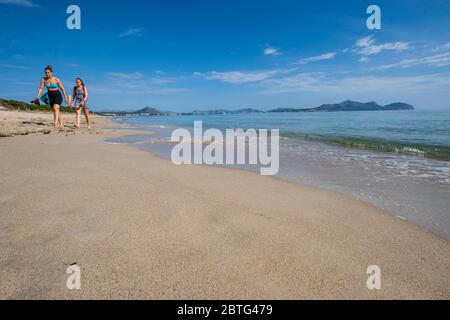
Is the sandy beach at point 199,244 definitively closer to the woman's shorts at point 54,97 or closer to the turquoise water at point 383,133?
the turquoise water at point 383,133

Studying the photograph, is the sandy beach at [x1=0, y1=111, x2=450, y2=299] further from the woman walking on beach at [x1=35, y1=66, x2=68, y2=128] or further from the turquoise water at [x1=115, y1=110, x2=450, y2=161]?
the woman walking on beach at [x1=35, y1=66, x2=68, y2=128]

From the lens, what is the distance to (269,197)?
11.3ft

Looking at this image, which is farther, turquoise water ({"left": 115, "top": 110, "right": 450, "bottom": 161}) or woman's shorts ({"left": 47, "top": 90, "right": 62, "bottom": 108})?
woman's shorts ({"left": 47, "top": 90, "right": 62, "bottom": 108})

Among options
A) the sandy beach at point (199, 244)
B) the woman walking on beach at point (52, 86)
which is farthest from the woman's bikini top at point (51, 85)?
the sandy beach at point (199, 244)

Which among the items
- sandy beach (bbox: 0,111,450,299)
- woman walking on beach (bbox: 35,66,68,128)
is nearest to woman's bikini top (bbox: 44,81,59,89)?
woman walking on beach (bbox: 35,66,68,128)

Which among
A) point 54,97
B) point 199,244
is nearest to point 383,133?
point 199,244

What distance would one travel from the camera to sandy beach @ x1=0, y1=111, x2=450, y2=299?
156 cm

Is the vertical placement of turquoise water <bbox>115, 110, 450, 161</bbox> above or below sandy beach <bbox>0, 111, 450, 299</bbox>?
above

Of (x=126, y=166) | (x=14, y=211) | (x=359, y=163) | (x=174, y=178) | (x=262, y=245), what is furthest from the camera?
(x=359, y=163)

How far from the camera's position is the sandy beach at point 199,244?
1562 mm

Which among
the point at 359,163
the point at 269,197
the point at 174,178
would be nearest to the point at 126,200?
the point at 174,178
